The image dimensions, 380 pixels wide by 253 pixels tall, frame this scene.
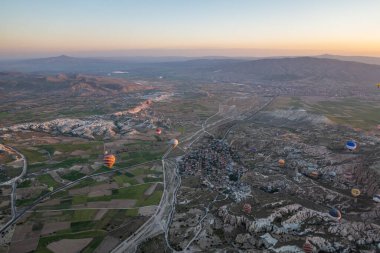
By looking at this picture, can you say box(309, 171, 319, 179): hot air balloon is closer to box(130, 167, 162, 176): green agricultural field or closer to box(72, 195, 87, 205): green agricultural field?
box(130, 167, 162, 176): green agricultural field

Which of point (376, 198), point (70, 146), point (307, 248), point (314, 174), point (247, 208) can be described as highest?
point (376, 198)

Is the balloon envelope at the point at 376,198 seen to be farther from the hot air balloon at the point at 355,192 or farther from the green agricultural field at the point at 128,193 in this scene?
the green agricultural field at the point at 128,193

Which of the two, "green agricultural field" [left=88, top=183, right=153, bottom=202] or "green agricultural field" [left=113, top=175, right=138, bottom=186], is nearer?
"green agricultural field" [left=88, top=183, right=153, bottom=202]

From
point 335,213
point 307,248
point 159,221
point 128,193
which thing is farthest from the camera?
point 128,193

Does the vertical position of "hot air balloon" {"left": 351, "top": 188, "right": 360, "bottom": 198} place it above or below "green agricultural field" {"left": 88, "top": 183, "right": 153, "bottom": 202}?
above

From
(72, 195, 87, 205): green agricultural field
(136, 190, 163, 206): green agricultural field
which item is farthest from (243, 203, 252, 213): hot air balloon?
(72, 195, 87, 205): green agricultural field

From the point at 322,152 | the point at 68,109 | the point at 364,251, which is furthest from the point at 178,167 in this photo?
the point at 68,109

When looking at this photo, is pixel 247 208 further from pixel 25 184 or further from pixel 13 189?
pixel 13 189

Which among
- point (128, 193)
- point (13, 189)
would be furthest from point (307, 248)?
point (13, 189)

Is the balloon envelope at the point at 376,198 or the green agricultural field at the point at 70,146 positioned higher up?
the balloon envelope at the point at 376,198

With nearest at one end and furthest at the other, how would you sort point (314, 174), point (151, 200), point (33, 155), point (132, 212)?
point (132, 212) → point (151, 200) → point (314, 174) → point (33, 155)

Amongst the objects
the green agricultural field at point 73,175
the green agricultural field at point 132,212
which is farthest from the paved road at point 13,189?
the green agricultural field at point 132,212
